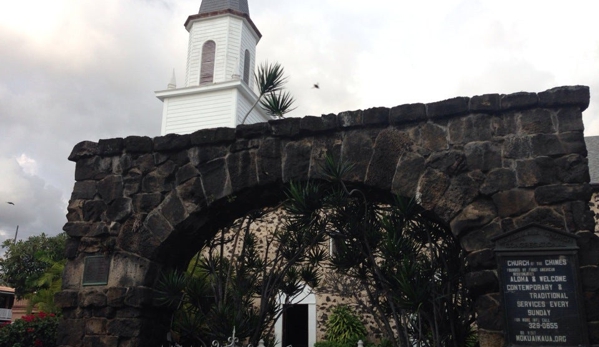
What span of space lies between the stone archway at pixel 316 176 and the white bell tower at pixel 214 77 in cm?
1454

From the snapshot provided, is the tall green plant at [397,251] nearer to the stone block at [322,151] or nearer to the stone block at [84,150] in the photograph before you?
the stone block at [322,151]

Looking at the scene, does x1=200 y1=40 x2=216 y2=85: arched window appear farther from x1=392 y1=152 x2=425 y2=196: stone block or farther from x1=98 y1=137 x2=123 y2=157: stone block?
x1=392 y1=152 x2=425 y2=196: stone block

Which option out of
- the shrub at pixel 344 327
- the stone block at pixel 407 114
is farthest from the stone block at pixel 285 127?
the shrub at pixel 344 327

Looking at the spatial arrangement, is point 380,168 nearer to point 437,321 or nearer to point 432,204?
point 432,204

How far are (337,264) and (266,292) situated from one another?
0.91 metres

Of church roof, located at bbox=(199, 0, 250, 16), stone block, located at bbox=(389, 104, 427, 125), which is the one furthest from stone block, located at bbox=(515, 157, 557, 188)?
church roof, located at bbox=(199, 0, 250, 16)

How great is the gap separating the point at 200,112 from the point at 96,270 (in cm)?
1559

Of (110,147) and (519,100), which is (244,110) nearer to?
(110,147)

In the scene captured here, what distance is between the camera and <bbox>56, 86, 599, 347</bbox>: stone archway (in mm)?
4836

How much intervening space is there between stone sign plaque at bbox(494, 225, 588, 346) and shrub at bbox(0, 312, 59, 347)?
8.61 m

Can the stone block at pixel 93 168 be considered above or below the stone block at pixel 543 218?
above

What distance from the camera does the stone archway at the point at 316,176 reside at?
484 centimetres

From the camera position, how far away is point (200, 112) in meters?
21.4

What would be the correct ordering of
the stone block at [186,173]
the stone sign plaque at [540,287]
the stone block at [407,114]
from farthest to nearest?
the stone block at [186,173], the stone block at [407,114], the stone sign plaque at [540,287]
